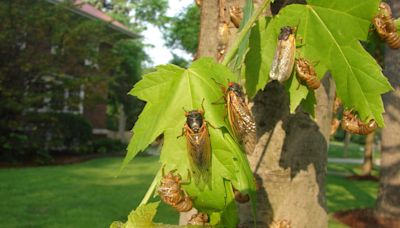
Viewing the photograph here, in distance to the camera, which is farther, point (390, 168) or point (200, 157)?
point (390, 168)

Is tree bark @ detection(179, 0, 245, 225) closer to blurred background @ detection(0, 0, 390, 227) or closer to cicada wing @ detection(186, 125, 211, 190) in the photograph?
cicada wing @ detection(186, 125, 211, 190)

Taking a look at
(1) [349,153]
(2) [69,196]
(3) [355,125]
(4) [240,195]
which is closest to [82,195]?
(2) [69,196]

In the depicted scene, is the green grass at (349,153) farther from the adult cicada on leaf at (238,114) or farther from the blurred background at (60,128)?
the adult cicada on leaf at (238,114)

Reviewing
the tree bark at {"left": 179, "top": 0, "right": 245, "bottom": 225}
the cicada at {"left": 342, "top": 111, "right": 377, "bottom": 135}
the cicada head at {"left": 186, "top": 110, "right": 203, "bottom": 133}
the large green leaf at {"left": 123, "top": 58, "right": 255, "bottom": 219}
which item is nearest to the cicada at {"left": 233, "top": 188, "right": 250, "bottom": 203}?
the large green leaf at {"left": 123, "top": 58, "right": 255, "bottom": 219}

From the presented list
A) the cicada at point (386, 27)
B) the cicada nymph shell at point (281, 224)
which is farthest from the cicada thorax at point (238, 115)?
the cicada nymph shell at point (281, 224)

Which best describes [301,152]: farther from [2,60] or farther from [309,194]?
[2,60]

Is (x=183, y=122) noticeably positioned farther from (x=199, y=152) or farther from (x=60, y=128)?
(x=60, y=128)
